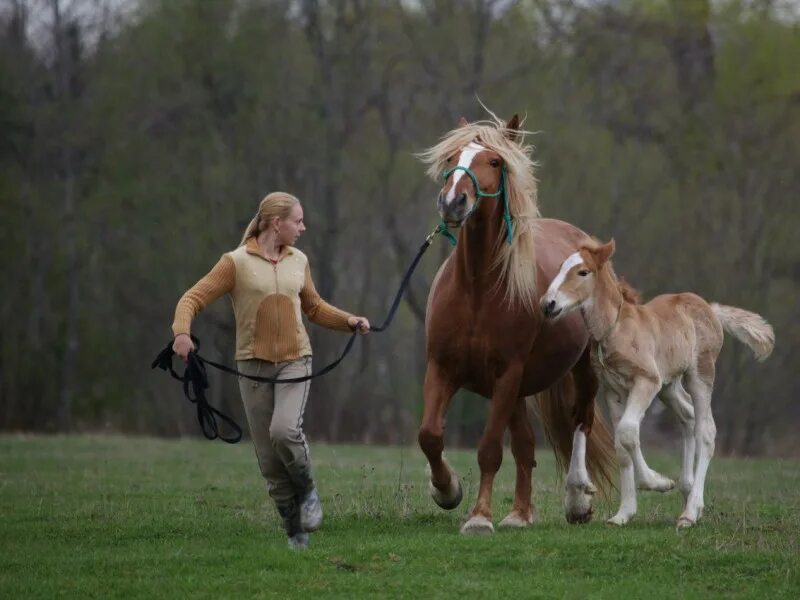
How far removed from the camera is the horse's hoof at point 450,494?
883cm

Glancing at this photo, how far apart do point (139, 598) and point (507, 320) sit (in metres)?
2.94

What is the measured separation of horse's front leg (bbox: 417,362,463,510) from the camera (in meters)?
8.39

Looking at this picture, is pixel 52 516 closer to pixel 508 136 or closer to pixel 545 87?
pixel 508 136

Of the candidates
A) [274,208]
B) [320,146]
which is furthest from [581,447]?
[320,146]

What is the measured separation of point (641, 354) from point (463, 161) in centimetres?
179

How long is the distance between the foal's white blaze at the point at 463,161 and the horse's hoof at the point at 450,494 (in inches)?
77.3

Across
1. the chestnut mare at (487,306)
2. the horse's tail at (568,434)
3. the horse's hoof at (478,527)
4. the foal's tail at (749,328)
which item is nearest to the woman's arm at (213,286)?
the chestnut mare at (487,306)

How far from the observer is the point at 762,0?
26.1 meters

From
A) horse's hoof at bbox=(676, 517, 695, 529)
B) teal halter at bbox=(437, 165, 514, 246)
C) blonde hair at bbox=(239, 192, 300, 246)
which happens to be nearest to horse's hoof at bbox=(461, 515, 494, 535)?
horse's hoof at bbox=(676, 517, 695, 529)

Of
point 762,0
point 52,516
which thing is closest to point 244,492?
point 52,516

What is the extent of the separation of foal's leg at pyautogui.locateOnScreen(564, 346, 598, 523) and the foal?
11.5 inches

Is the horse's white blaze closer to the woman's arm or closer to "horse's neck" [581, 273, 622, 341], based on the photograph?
"horse's neck" [581, 273, 622, 341]

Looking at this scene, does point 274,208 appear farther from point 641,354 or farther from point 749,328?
point 749,328

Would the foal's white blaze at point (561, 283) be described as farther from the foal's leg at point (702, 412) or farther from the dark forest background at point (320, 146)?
the dark forest background at point (320, 146)
